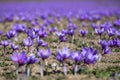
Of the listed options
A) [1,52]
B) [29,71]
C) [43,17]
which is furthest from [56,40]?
[43,17]

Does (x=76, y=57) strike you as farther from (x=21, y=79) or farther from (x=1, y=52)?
(x=1, y=52)

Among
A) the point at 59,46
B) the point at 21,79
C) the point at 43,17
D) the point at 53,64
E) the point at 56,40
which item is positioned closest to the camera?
the point at 21,79

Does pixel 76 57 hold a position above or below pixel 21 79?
above

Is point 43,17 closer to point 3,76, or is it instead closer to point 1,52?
point 1,52

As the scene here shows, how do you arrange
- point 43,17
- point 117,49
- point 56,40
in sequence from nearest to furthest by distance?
point 117,49 < point 56,40 < point 43,17

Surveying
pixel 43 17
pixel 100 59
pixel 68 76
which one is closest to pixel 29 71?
pixel 68 76

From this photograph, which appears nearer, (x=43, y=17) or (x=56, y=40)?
(x=56, y=40)

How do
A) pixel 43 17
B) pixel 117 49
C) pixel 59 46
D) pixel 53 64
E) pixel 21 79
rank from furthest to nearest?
pixel 43 17 < pixel 59 46 < pixel 117 49 < pixel 53 64 < pixel 21 79

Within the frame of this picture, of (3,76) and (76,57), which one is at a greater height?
(76,57)

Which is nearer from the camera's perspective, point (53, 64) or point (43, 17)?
point (53, 64)
